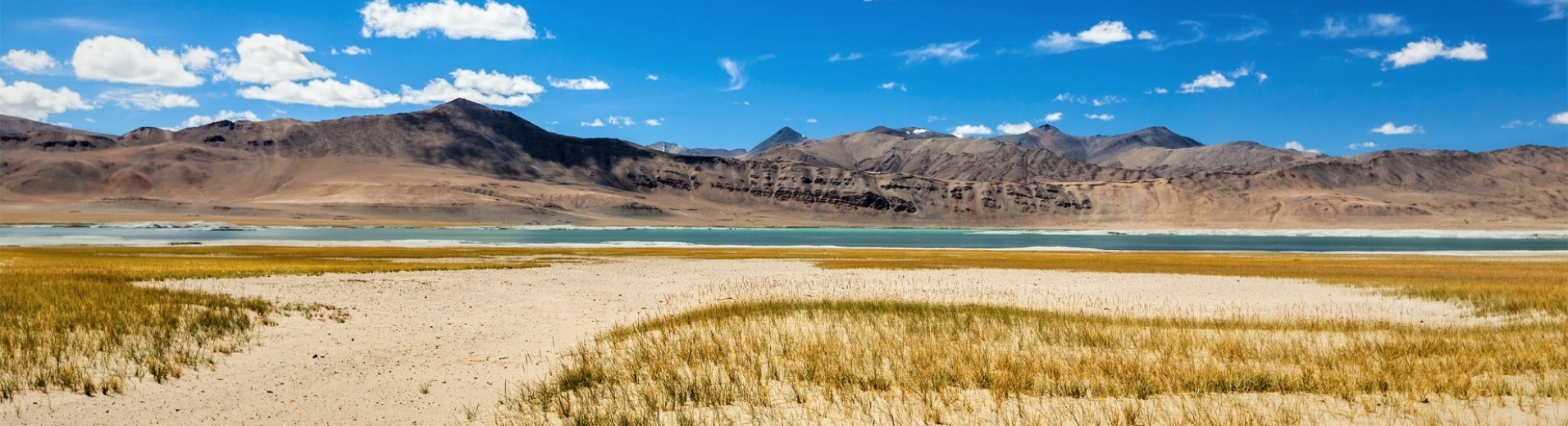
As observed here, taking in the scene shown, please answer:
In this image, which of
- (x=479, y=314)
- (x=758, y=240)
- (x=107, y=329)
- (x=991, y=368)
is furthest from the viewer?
(x=758, y=240)

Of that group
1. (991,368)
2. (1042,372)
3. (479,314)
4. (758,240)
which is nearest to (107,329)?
(479,314)

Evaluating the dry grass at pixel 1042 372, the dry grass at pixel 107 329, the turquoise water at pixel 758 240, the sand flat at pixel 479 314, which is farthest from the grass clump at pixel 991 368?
the turquoise water at pixel 758 240

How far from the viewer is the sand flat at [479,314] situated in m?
10.8

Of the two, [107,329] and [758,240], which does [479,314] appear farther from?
[758,240]

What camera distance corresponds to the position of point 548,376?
12.3 m

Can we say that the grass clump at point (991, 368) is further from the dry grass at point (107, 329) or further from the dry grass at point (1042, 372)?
the dry grass at point (107, 329)

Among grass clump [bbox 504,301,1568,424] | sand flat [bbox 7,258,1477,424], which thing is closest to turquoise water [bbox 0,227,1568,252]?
sand flat [bbox 7,258,1477,424]

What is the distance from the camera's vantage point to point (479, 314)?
20.0 meters

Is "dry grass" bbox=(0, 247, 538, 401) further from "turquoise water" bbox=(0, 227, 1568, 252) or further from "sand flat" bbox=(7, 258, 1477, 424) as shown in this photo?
"turquoise water" bbox=(0, 227, 1568, 252)

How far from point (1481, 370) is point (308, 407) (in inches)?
602

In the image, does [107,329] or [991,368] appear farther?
[107,329]

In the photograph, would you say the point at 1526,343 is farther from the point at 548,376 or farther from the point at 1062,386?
the point at 548,376

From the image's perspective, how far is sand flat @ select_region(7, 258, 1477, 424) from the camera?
10.8m

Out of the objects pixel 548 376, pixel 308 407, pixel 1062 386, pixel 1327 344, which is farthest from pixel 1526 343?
pixel 308 407
